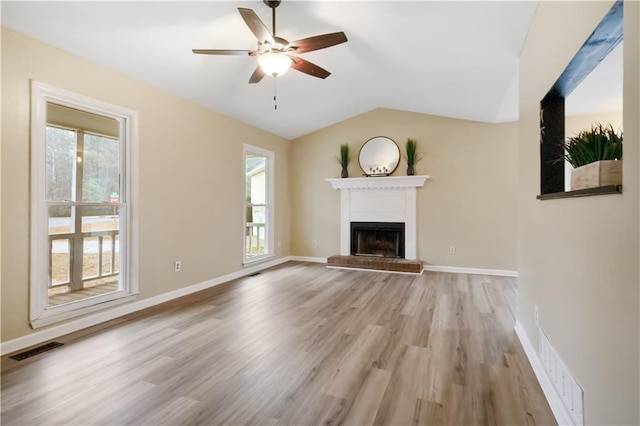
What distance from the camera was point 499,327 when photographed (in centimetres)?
285

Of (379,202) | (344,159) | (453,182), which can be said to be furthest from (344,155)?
(453,182)

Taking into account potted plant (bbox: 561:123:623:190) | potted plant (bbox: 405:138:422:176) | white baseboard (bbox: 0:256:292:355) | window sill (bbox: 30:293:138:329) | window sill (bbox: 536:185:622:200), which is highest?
potted plant (bbox: 405:138:422:176)

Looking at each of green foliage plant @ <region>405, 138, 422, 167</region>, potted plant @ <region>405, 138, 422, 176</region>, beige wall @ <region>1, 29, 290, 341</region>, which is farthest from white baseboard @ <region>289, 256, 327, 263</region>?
green foliage plant @ <region>405, 138, 422, 167</region>

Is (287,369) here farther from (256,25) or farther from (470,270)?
(470,270)

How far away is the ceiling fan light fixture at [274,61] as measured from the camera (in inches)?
96.3

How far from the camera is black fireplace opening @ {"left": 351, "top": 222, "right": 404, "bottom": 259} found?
5.65 metres

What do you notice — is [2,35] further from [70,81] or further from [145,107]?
[145,107]

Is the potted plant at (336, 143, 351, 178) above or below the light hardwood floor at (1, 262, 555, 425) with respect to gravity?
above

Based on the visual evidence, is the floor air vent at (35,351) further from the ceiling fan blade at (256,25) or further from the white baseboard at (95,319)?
the ceiling fan blade at (256,25)

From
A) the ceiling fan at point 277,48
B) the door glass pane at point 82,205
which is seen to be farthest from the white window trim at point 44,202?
the ceiling fan at point 277,48

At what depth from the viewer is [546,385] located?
1797mm

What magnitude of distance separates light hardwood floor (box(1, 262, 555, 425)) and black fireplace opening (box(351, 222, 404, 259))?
2.19 m

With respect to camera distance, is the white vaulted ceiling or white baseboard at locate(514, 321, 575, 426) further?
the white vaulted ceiling

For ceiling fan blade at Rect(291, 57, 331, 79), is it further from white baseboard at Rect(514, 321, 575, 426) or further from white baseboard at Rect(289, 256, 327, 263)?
white baseboard at Rect(289, 256, 327, 263)
